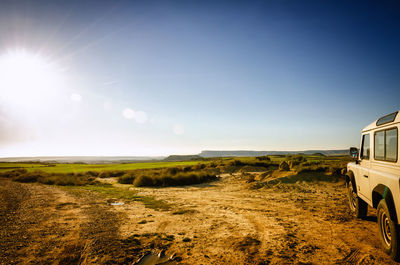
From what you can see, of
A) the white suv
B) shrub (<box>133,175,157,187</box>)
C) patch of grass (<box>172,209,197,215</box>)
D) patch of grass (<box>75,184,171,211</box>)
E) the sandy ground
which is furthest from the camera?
shrub (<box>133,175,157,187</box>)

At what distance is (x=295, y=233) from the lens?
6.18 m

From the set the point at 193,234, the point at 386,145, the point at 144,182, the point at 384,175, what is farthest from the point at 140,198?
the point at 386,145

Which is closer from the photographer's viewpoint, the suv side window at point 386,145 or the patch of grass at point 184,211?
the suv side window at point 386,145

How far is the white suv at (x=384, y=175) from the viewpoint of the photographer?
399cm

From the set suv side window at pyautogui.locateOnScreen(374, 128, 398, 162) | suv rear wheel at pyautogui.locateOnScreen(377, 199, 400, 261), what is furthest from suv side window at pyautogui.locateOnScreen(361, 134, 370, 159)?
suv rear wheel at pyautogui.locateOnScreen(377, 199, 400, 261)

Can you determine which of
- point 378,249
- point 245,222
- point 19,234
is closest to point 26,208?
point 19,234

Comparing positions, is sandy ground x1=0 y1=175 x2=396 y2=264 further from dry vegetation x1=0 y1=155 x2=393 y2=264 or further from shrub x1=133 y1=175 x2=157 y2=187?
shrub x1=133 y1=175 x2=157 y2=187

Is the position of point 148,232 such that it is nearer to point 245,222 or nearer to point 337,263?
point 245,222

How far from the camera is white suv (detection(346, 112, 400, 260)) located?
3987mm

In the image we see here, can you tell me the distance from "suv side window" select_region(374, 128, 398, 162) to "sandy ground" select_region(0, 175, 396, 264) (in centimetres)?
220

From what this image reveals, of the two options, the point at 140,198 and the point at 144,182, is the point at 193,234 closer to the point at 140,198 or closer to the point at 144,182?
the point at 140,198

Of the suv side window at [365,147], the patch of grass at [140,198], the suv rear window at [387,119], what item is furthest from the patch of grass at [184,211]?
the suv rear window at [387,119]

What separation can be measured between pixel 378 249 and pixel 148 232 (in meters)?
6.16

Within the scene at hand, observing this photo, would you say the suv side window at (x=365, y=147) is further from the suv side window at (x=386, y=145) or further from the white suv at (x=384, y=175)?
the suv side window at (x=386, y=145)
